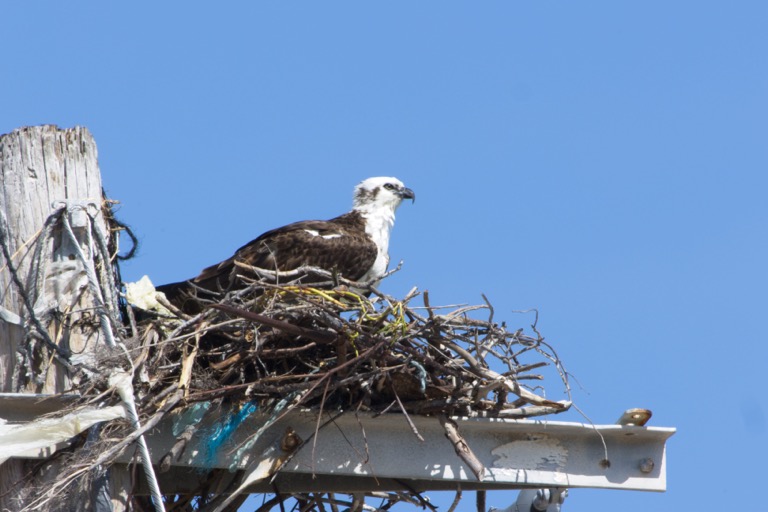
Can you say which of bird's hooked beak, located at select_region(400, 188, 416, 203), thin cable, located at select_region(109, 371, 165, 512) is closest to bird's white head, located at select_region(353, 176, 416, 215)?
bird's hooked beak, located at select_region(400, 188, 416, 203)

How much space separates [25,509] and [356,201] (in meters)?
5.35

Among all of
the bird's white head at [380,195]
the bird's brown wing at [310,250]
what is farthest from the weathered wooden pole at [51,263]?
the bird's white head at [380,195]

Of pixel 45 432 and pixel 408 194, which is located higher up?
pixel 408 194

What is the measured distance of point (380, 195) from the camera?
9.52 meters

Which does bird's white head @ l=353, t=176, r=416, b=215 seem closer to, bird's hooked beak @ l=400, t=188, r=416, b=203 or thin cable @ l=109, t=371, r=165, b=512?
bird's hooked beak @ l=400, t=188, r=416, b=203

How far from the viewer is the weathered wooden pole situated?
520 centimetres

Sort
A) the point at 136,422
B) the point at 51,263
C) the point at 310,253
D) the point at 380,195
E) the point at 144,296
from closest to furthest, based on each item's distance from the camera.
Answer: the point at 136,422, the point at 51,263, the point at 144,296, the point at 310,253, the point at 380,195

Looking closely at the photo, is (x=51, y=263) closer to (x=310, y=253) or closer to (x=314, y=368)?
(x=314, y=368)

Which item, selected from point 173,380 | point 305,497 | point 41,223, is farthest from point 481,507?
point 41,223

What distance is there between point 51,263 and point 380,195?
4.43 metres

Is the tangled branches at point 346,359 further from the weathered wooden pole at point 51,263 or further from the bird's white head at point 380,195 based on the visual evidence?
the bird's white head at point 380,195

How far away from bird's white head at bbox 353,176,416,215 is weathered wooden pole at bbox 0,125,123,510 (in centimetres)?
400

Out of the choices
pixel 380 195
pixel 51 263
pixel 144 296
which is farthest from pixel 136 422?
pixel 380 195

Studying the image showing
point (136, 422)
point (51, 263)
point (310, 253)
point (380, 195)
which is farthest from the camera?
point (380, 195)
